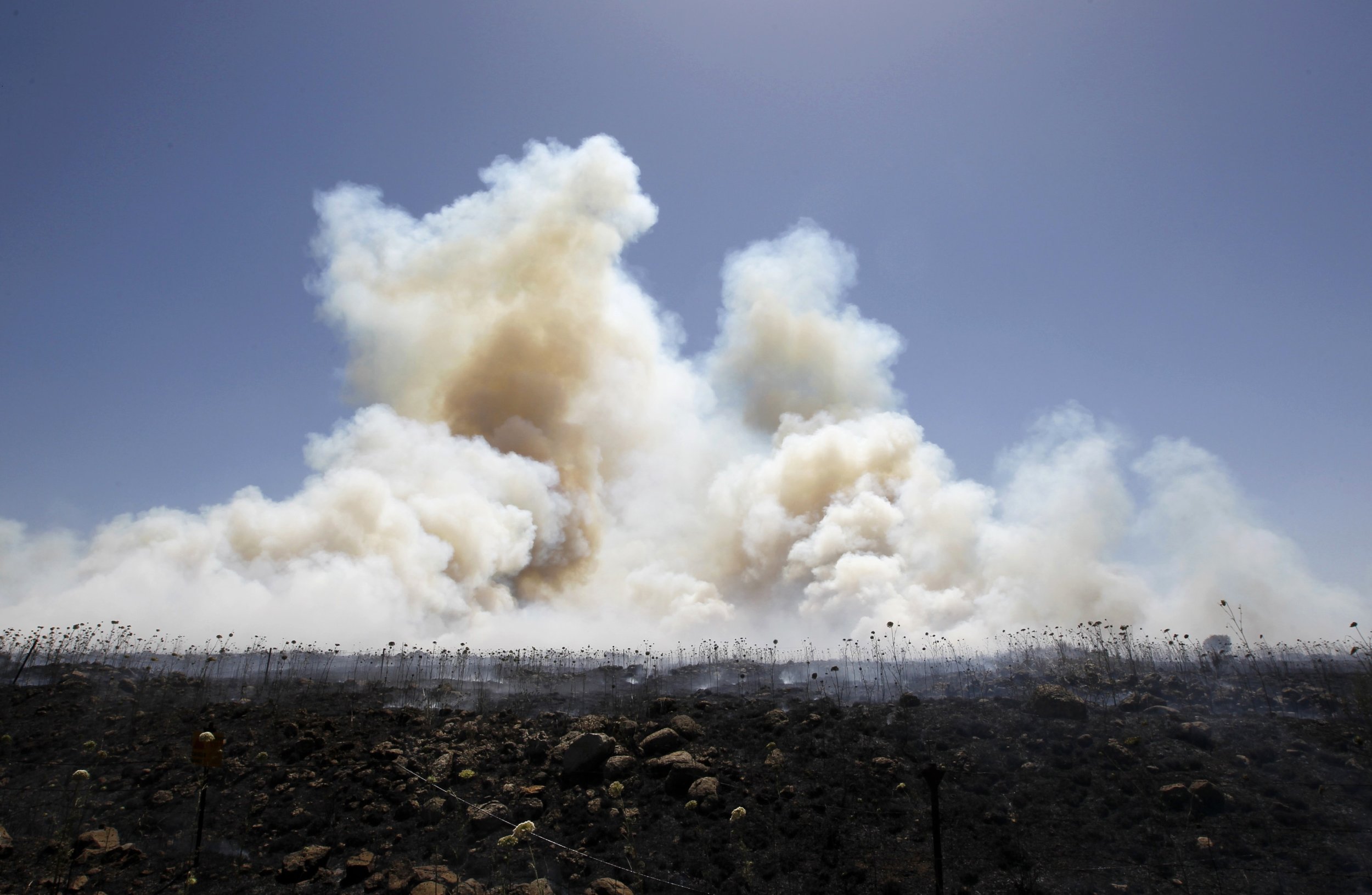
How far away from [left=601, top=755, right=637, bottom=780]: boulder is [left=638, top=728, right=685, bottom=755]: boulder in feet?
4.52

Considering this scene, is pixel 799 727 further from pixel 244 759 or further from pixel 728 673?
pixel 244 759

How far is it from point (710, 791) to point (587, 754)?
577cm

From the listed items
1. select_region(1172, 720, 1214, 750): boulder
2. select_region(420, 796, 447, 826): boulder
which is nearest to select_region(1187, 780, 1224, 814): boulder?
select_region(1172, 720, 1214, 750): boulder

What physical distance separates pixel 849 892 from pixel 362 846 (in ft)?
56.2

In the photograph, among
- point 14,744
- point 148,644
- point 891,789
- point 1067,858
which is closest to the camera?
point 1067,858

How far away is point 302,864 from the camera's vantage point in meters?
23.0

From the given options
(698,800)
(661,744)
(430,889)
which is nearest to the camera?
(430,889)

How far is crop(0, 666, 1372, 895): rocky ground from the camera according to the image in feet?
72.9

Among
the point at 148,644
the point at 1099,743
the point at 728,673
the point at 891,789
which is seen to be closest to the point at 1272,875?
the point at 1099,743

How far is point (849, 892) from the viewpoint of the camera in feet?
71.0

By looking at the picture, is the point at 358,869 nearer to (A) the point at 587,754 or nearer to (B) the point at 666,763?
→ (A) the point at 587,754

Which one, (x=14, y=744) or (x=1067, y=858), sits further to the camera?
(x=14, y=744)

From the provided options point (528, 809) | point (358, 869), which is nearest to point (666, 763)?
point (528, 809)

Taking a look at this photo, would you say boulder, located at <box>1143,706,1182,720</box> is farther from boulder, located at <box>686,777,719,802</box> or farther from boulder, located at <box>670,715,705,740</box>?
boulder, located at <box>670,715,705,740</box>
